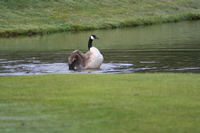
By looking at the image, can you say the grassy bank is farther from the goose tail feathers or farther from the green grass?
the green grass

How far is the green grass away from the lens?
30.8 feet

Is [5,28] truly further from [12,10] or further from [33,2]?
[33,2]

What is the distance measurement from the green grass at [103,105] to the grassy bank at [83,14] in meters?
46.0

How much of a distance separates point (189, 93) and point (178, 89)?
0.69m

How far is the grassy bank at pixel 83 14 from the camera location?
65.4 meters

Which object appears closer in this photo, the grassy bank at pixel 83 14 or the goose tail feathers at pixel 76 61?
the goose tail feathers at pixel 76 61

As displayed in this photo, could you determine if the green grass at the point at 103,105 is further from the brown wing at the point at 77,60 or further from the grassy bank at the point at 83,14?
the grassy bank at the point at 83,14

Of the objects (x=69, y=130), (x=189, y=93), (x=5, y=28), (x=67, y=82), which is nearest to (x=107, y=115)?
(x=69, y=130)

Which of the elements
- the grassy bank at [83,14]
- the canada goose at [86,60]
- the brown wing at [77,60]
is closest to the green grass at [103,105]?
the canada goose at [86,60]

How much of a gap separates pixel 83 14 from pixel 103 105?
66360mm

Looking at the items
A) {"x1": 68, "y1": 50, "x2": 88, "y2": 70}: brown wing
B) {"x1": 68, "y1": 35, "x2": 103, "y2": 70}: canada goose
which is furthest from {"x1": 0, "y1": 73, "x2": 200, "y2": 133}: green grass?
{"x1": 68, "y1": 50, "x2": 88, "y2": 70}: brown wing

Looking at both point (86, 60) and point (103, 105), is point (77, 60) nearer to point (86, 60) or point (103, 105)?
point (86, 60)

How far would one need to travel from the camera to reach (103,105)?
11.1 m

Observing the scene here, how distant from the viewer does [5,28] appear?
6062 centimetres
